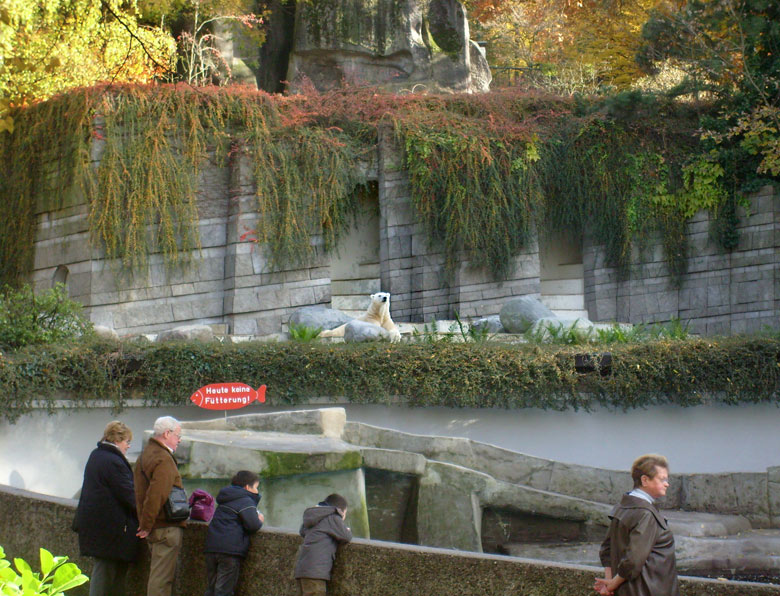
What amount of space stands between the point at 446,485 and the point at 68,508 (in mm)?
3340

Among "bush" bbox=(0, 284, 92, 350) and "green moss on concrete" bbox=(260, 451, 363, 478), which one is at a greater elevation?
"bush" bbox=(0, 284, 92, 350)

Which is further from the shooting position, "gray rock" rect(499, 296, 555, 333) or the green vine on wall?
the green vine on wall

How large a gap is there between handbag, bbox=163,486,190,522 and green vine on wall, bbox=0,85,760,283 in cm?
993

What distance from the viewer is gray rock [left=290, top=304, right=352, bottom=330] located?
13.8m

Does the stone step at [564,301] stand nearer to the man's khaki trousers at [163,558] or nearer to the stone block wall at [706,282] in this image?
the stone block wall at [706,282]

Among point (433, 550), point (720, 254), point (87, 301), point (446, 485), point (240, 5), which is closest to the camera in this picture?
point (433, 550)

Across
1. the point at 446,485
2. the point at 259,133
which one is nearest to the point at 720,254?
the point at 259,133

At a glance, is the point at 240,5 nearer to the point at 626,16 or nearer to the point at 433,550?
the point at 626,16

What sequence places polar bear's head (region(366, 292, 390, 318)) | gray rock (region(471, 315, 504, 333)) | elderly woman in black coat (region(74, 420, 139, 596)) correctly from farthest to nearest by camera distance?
1. gray rock (region(471, 315, 504, 333))
2. polar bear's head (region(366, 292, 390, 318))
3. elderly woman in black coat (region(74, 420, 139, 596))

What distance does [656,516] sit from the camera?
14.0 ft

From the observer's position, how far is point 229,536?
5387mm

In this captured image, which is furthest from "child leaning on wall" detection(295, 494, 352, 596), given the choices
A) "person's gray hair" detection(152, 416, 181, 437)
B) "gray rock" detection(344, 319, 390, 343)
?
"gray rock" detection(344, 319, 390, 343)

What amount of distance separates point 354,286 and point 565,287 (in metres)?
3.59

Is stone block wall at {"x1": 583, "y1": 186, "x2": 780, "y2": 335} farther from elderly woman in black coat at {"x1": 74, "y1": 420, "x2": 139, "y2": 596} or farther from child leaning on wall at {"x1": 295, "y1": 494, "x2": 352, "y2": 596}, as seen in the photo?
elderly woman in black coat at {"x1": 74, "y1": 420, "x2": 139, "y2": 596}
